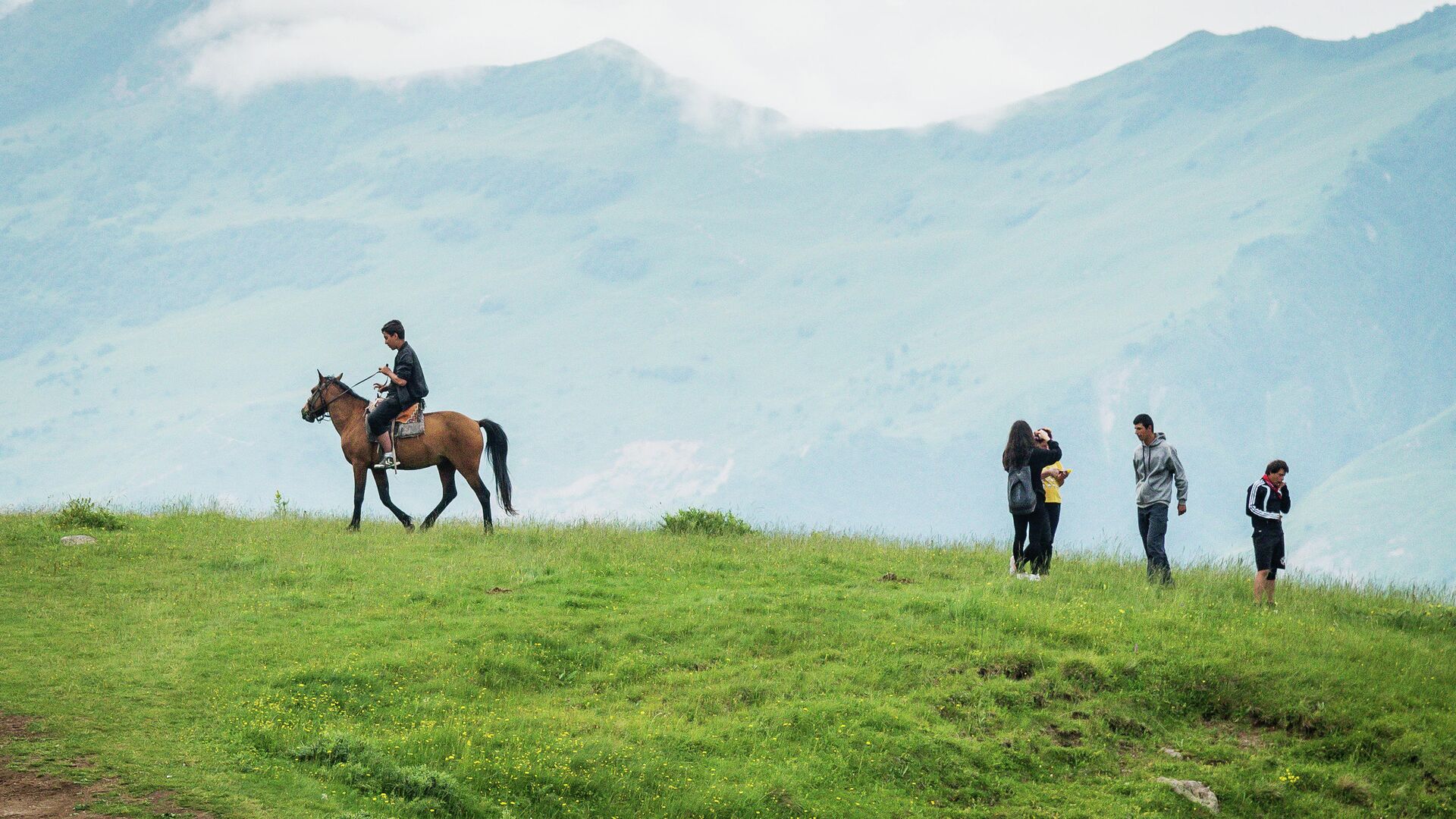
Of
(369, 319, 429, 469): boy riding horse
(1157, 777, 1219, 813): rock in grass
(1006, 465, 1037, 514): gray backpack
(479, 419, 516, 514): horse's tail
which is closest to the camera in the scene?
(1157, 777, 1219, 813): rock in grass

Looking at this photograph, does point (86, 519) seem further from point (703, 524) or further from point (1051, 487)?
point (1051, 487)

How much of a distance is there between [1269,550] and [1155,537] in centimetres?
156

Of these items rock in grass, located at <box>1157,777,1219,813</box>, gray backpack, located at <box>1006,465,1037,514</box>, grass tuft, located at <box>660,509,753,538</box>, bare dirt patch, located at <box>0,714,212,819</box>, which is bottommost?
bare dirt patch, located at <box>0,714,212,819</box>

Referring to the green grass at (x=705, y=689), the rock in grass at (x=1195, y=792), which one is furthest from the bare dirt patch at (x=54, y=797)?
the rock in grass at (x=1195, y=792)

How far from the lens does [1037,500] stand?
19.5 metres

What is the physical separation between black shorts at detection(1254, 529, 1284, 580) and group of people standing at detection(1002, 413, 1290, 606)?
0.01 meters

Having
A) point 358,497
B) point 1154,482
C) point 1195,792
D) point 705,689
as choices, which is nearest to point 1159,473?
point 1154,482

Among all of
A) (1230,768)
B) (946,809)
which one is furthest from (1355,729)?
(946,809)

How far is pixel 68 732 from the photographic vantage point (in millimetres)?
12648

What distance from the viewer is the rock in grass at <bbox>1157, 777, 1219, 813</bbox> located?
13391 millimetres

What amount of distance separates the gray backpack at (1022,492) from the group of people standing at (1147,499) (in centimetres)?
1

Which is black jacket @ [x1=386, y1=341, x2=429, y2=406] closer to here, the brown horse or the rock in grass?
the brown horse

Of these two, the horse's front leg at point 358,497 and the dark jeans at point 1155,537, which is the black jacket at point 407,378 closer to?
the horse's front leg at point 358,497

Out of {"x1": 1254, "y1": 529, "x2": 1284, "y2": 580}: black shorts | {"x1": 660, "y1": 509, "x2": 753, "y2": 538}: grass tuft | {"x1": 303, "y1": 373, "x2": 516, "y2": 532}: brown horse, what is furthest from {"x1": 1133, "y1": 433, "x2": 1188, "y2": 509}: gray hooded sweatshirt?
{"x1": 303, "y1": 373, "x2": 516, "y2": 532}: brown horse
